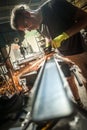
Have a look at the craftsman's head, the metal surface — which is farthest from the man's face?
the metal surface

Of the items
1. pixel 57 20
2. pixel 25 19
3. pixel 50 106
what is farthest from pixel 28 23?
pixel 50 106

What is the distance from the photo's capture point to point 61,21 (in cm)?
254

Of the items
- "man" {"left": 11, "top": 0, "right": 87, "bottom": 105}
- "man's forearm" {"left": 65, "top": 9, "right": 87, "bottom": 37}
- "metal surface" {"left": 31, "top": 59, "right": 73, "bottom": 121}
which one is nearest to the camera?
"metal surface" {"left": 31, "top": 59, "right": 73, "bottom": 121}

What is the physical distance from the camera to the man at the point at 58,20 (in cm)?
245

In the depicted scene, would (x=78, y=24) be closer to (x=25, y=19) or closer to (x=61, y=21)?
(x=61, y=21)

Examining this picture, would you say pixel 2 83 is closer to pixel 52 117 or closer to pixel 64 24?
pixel 64 24

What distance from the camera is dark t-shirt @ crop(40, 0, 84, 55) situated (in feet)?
8.12

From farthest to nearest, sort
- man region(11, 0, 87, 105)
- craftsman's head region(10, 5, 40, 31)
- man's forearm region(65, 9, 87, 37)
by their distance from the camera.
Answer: craftsman's head region(10, 5, 40, 31)
man region(11, 0, 87, 105)
man's forearm region(65, 9, 87, 37)

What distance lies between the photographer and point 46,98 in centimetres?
65

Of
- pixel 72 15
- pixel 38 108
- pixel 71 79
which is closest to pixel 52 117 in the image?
pixel 38 108

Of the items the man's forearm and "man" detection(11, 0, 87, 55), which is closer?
the man's forearm

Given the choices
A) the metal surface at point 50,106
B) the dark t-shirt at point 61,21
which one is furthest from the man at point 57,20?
the metal surface at point 50,106

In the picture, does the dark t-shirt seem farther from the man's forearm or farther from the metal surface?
the metal surface

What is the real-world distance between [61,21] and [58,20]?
0.05 meters
